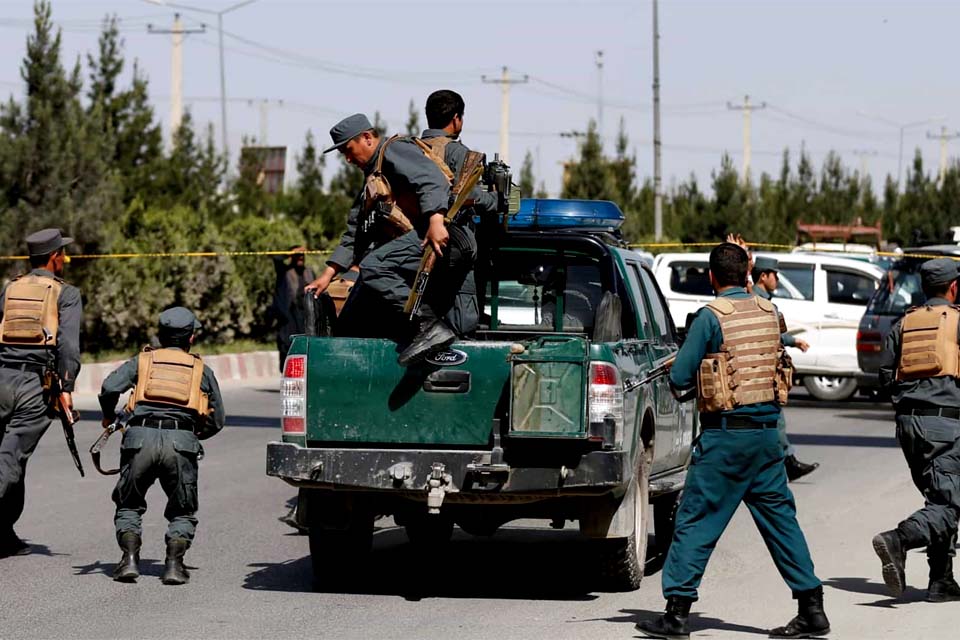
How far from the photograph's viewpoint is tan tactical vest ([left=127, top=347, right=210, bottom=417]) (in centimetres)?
895

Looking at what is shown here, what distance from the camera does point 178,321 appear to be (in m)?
9.08

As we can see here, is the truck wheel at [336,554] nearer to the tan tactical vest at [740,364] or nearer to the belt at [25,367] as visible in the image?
the belt at [25,367]

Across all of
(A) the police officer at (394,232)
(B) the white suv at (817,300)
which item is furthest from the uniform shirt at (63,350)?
(B) the white suv at (817,300)

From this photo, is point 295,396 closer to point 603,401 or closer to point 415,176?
point 415,176

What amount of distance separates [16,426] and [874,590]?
481 cm

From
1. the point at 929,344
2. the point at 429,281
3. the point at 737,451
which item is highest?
the point at 429,281

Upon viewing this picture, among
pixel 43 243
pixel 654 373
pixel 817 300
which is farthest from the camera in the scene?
pixel 817 300

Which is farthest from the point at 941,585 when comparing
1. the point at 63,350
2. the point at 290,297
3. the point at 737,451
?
the point at 290,297

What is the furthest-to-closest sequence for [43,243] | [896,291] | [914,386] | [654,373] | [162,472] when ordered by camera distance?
[896,291], [43,243], [914,386], [162,472], [654,373]

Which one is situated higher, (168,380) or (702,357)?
(702,357)

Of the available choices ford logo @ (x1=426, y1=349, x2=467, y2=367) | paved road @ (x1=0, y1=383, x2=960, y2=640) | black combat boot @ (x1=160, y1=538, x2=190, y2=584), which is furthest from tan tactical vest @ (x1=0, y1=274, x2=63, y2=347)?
ford logo @ (x1=426, y1=349, x2=467, y2=367)

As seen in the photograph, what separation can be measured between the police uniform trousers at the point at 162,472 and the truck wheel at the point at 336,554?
666mm

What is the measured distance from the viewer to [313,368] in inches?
337

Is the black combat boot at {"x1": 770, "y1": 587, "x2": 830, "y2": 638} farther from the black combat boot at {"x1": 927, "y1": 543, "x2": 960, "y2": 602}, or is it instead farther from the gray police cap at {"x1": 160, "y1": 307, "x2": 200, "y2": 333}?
the gray police cap at {"x1": 160, "y1": 307, "x2": 200, "y2": 333}
